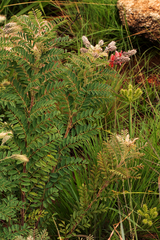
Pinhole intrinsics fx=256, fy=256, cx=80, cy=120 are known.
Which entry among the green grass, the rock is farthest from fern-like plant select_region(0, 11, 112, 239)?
the rock

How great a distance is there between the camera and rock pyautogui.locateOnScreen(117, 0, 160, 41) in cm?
279

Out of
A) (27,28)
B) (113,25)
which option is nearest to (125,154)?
(27,28)

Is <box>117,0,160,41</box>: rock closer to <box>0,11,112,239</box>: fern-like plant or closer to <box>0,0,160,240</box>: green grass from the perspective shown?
<box>0,0,160,240</box>: green grass

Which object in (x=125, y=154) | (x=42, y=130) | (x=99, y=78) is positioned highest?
(x=99, y=78)

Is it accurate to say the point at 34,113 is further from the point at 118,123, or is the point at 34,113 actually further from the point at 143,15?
the point at 143,15

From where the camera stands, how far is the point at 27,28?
1.06m

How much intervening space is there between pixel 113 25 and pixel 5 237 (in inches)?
107

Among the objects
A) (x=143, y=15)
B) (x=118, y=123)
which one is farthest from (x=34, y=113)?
(x=143, y=15)

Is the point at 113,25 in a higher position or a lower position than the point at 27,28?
lower

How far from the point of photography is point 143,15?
281 cm

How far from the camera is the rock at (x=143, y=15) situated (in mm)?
2791

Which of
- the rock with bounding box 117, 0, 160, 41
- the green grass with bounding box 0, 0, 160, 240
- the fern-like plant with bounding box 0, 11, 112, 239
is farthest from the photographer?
the rock with bounding box 117, 0, 160, 41

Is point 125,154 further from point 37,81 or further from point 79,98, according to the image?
point 37,81

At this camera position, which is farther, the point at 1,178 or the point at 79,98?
the point at 79,98
